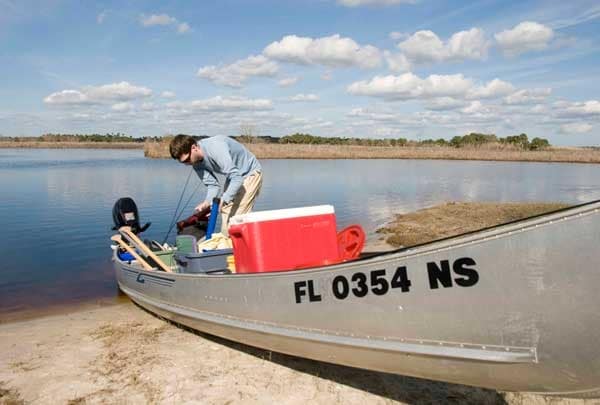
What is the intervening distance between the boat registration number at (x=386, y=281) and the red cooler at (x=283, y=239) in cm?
62

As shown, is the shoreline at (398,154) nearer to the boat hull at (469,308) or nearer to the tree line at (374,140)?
the tree line at (374,140)

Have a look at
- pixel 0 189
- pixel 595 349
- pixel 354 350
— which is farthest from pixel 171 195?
pixel 595 349

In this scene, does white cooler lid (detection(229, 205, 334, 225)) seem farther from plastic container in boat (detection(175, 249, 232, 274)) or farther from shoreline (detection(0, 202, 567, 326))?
shoreline (detection(0, 202, 567, 326))

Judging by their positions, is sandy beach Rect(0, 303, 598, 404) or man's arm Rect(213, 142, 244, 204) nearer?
sandy beach Rect(0, 303, 598, 404)

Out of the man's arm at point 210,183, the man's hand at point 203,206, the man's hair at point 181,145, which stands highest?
the man's hair at point 181,145

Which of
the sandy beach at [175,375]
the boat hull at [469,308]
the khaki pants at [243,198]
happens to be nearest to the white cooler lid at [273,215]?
the boat hull at [469,308]

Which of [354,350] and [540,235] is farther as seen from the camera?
[354,350]

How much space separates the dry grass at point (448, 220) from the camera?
11492 mm

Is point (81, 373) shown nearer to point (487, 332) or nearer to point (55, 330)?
point (55, 330)

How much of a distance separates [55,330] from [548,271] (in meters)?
6.16

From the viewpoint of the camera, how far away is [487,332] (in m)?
3.06

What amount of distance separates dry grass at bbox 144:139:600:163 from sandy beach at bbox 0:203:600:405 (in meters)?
45.5

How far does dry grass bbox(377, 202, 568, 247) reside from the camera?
37.7 ft

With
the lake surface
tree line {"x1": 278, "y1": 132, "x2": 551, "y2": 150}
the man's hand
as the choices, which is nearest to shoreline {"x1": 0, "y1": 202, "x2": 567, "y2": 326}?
the lake surface
